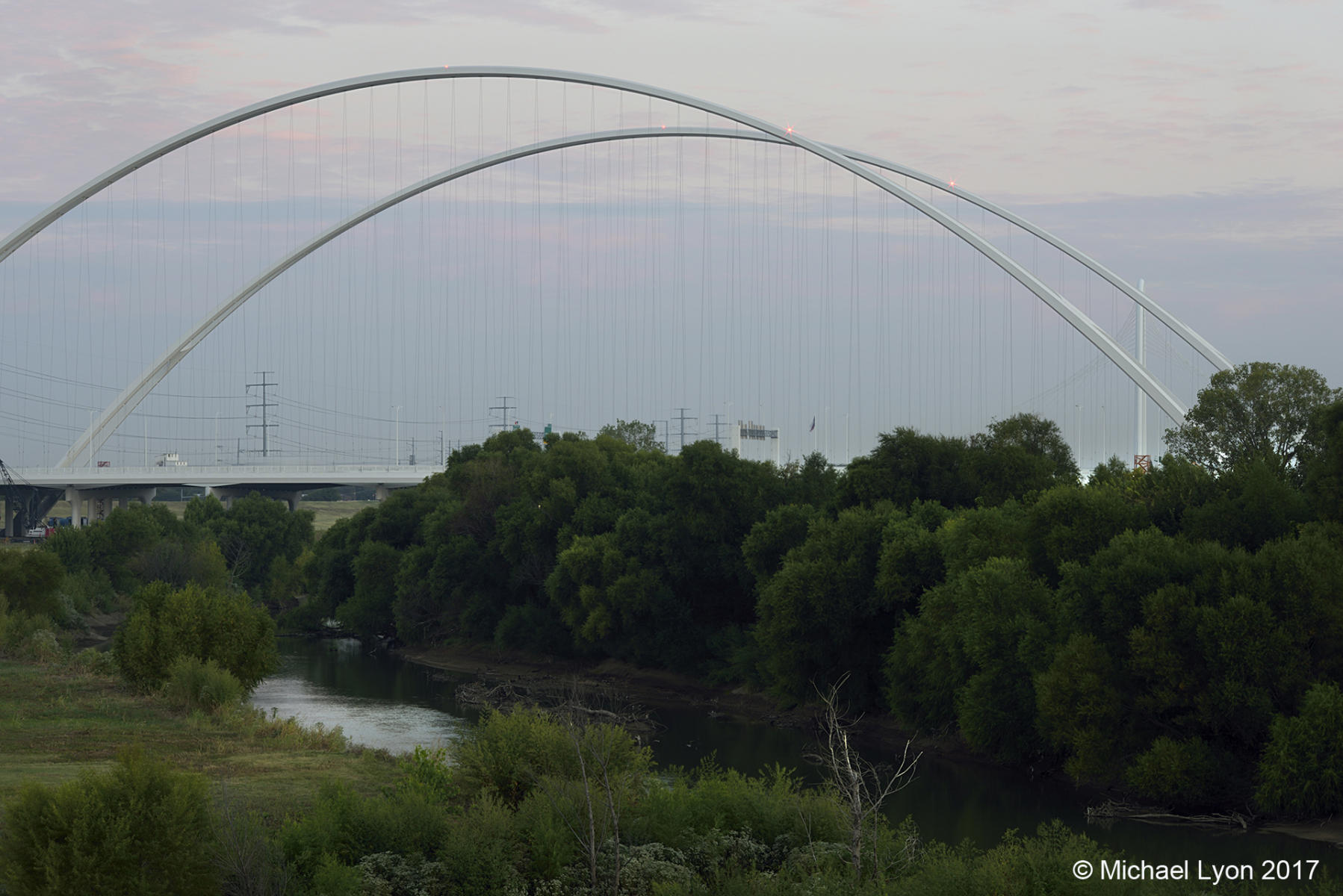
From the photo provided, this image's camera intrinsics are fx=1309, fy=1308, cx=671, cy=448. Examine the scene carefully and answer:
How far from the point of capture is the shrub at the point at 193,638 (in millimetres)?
38719

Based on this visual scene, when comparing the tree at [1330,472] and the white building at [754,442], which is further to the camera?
the white building at [754,442]

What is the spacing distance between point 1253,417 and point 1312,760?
18238mm

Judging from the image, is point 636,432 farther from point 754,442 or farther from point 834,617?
point 834,617

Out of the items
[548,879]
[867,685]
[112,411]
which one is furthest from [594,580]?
[112,411]

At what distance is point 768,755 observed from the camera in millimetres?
40906

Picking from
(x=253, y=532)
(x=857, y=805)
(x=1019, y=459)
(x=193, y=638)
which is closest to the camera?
(x=857, y=805)

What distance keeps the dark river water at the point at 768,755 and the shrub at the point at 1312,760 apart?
39.3 inches

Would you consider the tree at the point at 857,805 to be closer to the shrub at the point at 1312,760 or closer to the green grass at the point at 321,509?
the shrub at the point at 1312,760

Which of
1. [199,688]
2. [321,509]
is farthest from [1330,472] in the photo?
[321,509]

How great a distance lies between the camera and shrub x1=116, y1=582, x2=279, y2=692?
127 feet

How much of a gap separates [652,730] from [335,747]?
14606 mm

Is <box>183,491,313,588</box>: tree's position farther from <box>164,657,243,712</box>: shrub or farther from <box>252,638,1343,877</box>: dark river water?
<box>164,657,243,712</box>: shrub

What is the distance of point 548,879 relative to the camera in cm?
1997

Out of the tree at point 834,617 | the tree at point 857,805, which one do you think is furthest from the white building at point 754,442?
the tree at point 857,805
